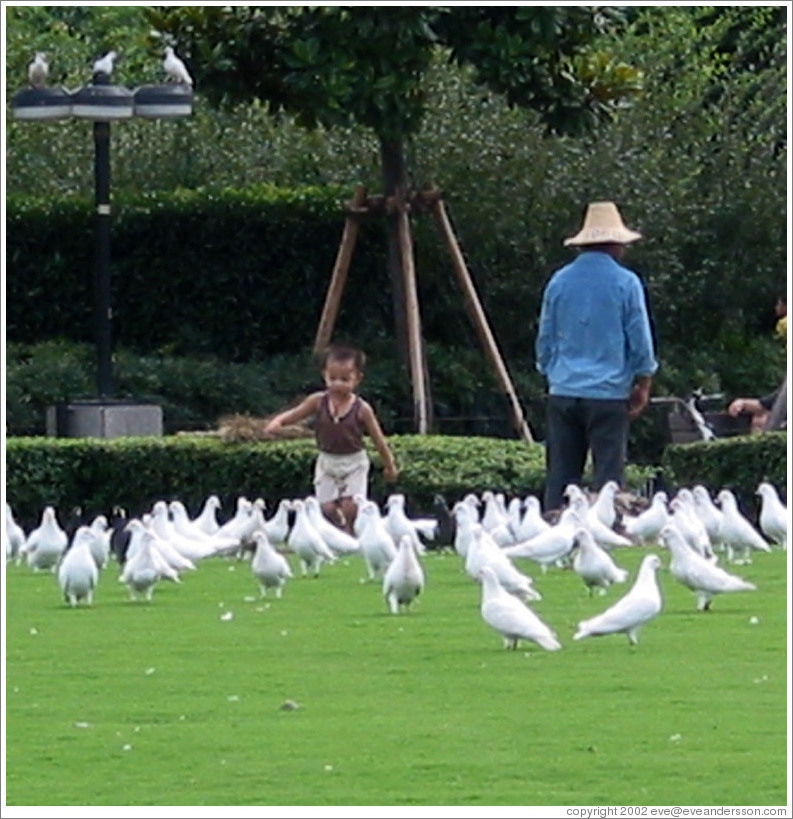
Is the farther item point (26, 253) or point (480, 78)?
point (26, 253)

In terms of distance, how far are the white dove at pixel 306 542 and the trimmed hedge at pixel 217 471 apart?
3021 mm

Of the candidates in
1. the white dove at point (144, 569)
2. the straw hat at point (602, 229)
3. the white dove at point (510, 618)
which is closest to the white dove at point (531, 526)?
the straw hat at point (602, 229)

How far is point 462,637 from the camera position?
10242 millimetres

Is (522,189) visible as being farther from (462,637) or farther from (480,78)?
(462,637)

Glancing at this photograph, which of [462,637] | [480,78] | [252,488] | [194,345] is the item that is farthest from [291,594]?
[194,345]

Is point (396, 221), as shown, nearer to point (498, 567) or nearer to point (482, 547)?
point (482, 547)

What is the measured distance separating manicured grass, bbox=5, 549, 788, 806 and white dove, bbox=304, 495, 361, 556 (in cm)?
122

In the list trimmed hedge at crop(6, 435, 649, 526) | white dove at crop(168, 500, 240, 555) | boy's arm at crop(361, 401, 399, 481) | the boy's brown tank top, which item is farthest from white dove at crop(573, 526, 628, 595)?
trimmed hedge at crop(6, 435, 649, 526)

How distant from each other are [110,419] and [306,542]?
7110 millimetres

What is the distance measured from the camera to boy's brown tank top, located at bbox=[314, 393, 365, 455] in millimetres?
14695

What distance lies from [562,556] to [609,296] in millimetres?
1635

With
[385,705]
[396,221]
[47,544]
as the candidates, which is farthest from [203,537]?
[396,221]

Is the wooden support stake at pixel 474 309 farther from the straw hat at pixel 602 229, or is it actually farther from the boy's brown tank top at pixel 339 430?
the straw hat at pixel 602 229

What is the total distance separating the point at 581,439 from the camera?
13914 millimetres
